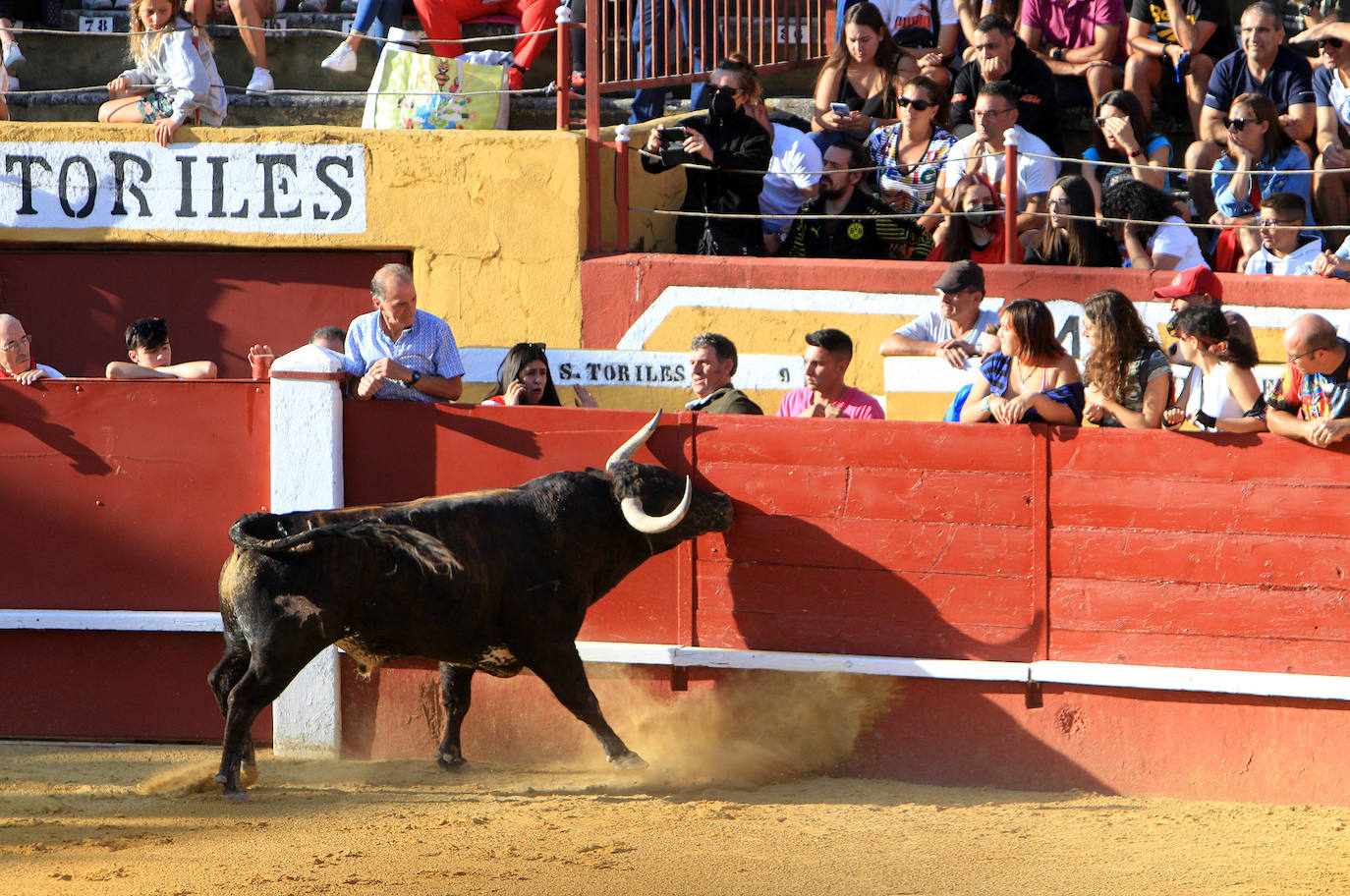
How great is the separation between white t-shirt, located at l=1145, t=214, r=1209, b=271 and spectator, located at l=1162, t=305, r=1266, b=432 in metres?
2.08

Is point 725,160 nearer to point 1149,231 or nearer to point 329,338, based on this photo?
point 1149,231

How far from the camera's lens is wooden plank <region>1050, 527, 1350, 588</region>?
537 centimetres

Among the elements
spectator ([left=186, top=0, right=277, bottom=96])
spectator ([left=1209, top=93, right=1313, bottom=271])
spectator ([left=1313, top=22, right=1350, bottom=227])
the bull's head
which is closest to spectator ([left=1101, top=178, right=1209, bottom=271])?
spectator ([left=1209, top=93, right=1313, bottom=271])

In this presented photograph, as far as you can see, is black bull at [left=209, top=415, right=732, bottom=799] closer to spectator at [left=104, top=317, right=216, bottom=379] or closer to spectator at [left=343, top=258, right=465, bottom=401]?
spectator at [left=343, top=258, right=465, bottom=401]

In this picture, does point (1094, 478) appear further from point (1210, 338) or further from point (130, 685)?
point (130, 685)

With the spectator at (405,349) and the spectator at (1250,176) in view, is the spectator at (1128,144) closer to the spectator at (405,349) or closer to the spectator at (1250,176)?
the spectator at (1250,176)

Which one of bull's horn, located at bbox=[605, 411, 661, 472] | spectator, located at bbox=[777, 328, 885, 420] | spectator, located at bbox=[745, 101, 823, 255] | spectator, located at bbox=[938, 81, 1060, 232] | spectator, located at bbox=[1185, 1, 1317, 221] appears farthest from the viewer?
spectator, located at bbox=[745, 101, 823, 255]

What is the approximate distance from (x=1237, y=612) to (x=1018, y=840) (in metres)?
1.17

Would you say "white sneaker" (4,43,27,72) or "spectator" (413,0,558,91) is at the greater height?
"spectator" (413,0,558,91)

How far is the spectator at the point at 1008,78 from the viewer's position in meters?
8.30

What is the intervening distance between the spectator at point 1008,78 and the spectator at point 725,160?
112 centimetres

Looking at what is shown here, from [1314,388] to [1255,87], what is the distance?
347 centimetres

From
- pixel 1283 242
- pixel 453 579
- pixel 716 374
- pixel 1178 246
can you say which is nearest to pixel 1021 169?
pixel 1178 246

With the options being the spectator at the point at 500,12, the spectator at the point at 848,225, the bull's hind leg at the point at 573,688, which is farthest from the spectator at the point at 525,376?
the spectator at the point at 500,12
